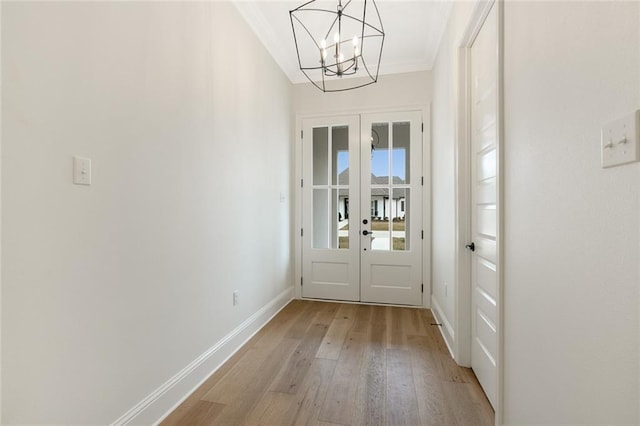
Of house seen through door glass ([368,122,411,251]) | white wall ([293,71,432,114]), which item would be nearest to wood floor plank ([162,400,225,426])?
house seen through door glass ([368,122,411,251])

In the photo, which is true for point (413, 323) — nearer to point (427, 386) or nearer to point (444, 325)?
point (444, 325)

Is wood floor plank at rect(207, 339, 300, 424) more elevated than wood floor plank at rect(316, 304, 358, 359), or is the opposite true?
wood floor plank at rect(207, 339, 300, 424)

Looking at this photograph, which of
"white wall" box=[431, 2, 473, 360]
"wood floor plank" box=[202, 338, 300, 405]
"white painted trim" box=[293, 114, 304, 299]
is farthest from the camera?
"white painted trim" box=[293, 114, 304, 299]

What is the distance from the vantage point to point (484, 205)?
1.86 meters

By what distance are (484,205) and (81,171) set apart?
81.9 inches

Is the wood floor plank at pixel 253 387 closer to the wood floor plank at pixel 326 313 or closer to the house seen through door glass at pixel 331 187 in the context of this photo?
the wood floor plank at pixel 326 313

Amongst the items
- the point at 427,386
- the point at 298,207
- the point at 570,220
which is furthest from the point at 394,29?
the point at 427,386

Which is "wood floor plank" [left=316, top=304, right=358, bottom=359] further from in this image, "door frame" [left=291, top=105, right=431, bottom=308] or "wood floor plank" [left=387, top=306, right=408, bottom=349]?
"door frame" [left=291, top=105, right=431, bottom=308]

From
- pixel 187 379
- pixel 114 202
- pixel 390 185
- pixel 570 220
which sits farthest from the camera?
pixel 390 185

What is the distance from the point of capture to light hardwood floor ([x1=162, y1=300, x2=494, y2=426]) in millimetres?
1646

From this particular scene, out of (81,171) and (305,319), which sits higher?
(81,171)

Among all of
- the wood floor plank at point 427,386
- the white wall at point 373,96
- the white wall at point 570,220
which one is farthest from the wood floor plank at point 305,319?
the white wall at point 373,96

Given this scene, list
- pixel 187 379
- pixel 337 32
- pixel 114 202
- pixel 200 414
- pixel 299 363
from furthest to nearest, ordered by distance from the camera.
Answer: pixel 337 32, pixel 299 363, pixel 187 379, pixel 200 414, pixel 114 202

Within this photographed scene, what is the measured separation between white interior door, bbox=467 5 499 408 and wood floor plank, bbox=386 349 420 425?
443mm
